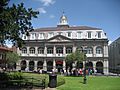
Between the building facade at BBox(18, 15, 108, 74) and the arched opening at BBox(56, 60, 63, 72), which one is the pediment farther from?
the arched opening at BBox(56, 60, 63, 72)

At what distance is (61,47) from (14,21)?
48.5 m

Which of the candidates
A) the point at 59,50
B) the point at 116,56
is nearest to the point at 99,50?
the point at 59,50

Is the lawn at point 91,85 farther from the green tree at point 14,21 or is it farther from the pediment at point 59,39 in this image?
A: the pediment at point 59,39

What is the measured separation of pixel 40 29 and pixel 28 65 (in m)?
12.4

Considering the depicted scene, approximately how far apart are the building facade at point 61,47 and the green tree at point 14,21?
45492mm

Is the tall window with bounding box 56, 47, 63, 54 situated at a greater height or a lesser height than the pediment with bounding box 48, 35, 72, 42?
lesser

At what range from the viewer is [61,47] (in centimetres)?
7150

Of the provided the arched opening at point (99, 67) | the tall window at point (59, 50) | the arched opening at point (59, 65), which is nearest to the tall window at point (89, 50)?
the arched opening at point (99, 67)

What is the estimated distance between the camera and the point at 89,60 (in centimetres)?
6969

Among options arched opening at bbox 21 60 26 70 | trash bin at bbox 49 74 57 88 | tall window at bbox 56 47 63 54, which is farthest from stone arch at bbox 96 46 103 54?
trash bin at bbox 49 74 57 88

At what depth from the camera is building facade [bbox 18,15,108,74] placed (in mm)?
69375

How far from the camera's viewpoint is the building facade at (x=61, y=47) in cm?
6938

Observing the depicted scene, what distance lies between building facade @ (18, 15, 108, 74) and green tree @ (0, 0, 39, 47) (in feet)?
149

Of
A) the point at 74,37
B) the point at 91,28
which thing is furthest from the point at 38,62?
the point at 91,28
